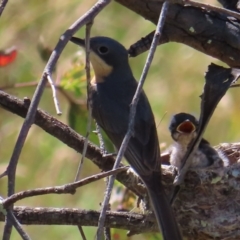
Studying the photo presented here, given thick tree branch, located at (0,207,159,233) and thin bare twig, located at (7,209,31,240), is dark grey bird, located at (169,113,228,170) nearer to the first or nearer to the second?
thick tree branch, located at (0,207,159,233)

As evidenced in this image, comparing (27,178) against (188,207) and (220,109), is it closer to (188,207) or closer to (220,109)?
(220,109)

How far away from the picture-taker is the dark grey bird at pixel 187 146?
3662mm

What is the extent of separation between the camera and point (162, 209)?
116 inches

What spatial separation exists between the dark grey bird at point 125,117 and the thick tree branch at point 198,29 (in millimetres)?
346

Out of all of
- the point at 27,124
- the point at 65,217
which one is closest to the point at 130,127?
the point at 27,124

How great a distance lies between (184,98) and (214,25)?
3099 mm

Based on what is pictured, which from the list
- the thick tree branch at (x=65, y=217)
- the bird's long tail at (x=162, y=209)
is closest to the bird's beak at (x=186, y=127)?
the bird's long tail at (x=162, y=209)

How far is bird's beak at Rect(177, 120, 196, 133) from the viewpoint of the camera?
12.0 feet

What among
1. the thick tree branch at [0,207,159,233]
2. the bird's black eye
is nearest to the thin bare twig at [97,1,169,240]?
the thick tree branch at [0,207,159,233]

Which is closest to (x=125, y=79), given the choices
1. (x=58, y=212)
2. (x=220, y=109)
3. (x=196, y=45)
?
(x=196, y=45)

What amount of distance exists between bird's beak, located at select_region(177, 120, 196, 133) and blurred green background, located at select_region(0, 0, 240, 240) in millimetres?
2010

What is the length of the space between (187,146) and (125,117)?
1.41 feet

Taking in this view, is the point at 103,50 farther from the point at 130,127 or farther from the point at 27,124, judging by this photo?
the point at 27,124

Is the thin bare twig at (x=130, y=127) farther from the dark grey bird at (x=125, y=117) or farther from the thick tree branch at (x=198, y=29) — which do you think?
the dark grey bird at (x=125, y=117)
